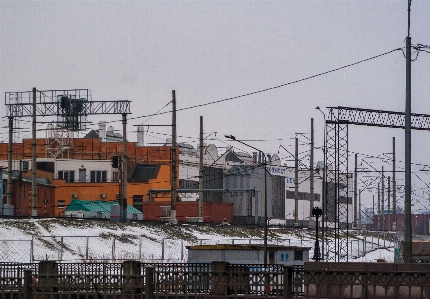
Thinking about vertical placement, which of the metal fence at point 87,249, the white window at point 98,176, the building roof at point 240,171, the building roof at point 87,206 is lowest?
the metal fence at point 87,249

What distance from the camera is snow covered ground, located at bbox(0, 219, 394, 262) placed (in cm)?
5300

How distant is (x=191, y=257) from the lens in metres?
40.0

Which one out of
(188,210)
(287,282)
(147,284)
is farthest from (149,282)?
(188,210)

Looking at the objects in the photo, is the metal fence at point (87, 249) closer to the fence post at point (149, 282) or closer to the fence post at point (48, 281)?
the fence post at point (48, 281)

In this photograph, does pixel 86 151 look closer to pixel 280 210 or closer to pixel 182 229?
pixel 280 210

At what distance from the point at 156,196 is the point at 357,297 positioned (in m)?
89.3

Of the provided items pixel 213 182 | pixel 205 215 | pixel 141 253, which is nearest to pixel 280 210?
pixel 213 182

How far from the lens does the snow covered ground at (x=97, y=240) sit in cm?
5300

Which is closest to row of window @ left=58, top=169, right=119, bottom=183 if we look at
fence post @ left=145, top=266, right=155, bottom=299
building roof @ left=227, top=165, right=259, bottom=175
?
building roof @ left=227, top=165, right=259, bottom=175

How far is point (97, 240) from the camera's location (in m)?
60.1

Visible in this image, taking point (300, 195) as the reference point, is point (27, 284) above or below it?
below

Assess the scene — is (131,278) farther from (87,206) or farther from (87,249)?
(87,206)

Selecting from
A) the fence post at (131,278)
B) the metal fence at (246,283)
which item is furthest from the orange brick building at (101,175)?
the metal fence at (246,283)

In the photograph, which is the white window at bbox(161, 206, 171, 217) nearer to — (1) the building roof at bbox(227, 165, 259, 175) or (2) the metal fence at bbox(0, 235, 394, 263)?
(1) the building roof at bbox(227, 165, 259, 175)
